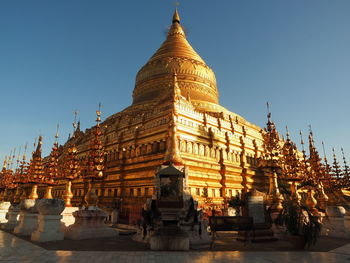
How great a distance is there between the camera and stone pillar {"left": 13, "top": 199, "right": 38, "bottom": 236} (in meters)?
12.9

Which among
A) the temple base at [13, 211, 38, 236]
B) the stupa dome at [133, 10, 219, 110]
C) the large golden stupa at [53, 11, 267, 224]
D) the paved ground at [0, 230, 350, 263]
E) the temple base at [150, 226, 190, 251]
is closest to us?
the paved ground at [0, 230, 350, 263]

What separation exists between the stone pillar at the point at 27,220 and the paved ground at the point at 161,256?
16.5ft

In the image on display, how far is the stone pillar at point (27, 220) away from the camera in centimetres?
1288

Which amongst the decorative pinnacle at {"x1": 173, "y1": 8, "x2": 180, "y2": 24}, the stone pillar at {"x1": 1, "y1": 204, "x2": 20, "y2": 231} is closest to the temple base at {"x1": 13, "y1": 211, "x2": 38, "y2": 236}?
the stone pillar at {"x1": 1, "y1": 204, "x2": 20, "y2": 231}

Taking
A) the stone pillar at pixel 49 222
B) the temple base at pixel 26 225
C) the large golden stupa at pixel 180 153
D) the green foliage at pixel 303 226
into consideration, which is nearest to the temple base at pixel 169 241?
the green foliage at pixel 303 226

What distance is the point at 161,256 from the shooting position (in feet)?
24.6

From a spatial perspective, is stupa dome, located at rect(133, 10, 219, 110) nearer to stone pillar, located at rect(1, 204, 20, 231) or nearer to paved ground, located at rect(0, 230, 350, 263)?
stone pillar, located at rect(1, 204, 20, 231)

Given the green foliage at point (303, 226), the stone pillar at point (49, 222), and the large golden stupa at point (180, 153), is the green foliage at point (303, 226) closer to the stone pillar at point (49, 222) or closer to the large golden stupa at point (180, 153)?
the large golden stupa at point (180, 153)

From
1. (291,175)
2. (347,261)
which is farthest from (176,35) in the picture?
(347,261)

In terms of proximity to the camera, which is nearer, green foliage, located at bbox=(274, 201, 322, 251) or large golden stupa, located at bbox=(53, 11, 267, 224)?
green foliage, located at bbox=(274, 201, 322, 251)

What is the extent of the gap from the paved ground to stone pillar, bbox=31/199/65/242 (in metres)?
1.90

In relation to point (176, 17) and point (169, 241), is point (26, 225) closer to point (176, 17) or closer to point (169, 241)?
point (169, 241)

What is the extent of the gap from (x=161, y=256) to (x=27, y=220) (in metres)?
9.65

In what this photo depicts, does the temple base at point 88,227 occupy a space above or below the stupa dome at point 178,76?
below
